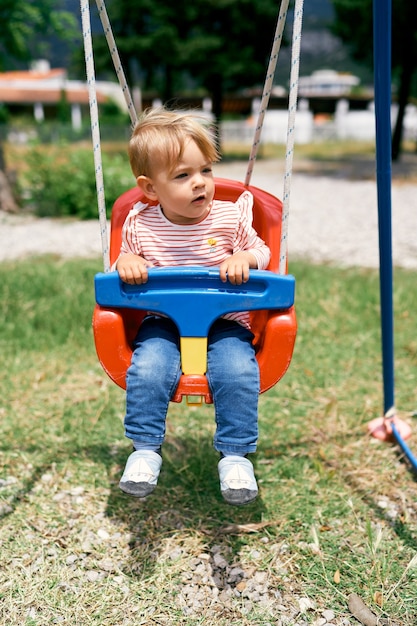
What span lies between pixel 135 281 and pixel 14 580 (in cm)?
105

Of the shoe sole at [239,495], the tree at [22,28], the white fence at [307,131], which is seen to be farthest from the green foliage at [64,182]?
the white fence at [307,131]

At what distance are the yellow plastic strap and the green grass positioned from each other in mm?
712

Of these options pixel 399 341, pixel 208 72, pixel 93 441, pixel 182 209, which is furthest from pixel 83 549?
pixel 208 72

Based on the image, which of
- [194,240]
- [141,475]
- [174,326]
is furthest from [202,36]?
[141,475]

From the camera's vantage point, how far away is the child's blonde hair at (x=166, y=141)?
74.4 inches

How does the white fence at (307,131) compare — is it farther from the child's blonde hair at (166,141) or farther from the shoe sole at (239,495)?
the shoe sole at (239,495)

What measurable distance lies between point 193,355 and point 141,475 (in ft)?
1.27

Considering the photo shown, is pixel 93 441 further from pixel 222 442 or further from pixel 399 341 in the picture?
pixel 399 341

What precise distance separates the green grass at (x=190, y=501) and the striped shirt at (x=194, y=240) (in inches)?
32.9

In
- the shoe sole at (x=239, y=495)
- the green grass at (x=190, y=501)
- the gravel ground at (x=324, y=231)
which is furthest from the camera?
the gravel ground at (x=324, y=231)

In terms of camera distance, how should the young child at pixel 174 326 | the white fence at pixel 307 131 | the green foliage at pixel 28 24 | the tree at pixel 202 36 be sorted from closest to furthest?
1. the young child at pixel 174 326
2. the green foliage at pixel 28 24
3. the tree at pixel 202 36
4. the white fence at pixel 307 131

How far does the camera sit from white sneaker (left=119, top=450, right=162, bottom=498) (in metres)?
1.73

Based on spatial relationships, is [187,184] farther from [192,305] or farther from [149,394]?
[149,394]

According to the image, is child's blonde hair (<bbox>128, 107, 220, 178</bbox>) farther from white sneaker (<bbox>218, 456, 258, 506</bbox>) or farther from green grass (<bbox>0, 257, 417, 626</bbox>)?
green grass (<bbox>0, 257, 417, 626</bbox>)
